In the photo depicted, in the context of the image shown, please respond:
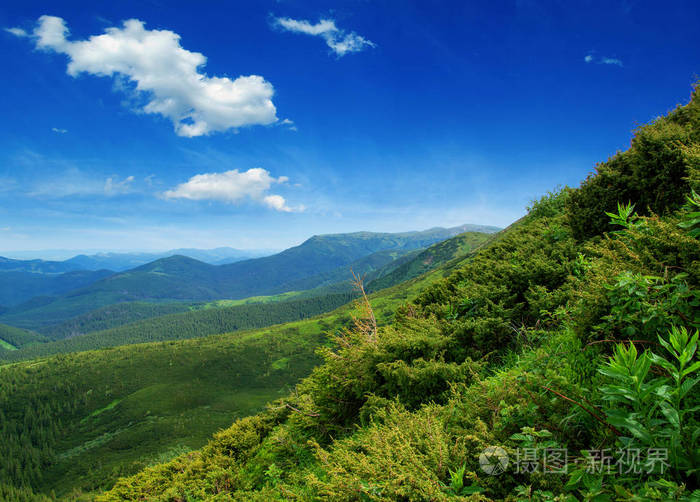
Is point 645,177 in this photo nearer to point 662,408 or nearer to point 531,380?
point 531,380

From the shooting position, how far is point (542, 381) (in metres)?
3.99

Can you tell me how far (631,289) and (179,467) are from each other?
16.4 metres

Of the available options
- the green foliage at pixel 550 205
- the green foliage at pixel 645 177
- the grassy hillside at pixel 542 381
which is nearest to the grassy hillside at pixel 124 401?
the green foliage at pixel 550 205

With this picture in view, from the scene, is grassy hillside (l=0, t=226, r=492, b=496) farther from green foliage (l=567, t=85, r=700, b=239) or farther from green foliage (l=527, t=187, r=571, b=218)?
green foliage (l=567, t=85, r=700, b=239)

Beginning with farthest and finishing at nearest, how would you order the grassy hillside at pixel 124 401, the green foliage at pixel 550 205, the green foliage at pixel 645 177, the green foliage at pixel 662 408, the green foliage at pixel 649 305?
1. the grassy hillside at pixel 124 401
2. the green foliage at pixel 550 205
3. the green foliage at pixel 645 177
4. the green foliage at pixel 649 305
5. the green foliage at pixel 662 408

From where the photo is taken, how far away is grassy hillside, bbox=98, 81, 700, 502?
2615mm

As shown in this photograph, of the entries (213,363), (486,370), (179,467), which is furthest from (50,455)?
(486,370)

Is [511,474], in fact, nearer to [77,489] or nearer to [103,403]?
[77,489]

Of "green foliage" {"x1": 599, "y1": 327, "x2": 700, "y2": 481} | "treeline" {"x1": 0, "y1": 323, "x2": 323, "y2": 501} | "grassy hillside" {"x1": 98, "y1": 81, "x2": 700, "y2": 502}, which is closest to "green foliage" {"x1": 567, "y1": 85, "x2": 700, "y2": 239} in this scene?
"grassy hillside" {"x1": 98, "y1": 81, "x2": 700, "y2": 502}

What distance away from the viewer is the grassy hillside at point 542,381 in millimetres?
2615

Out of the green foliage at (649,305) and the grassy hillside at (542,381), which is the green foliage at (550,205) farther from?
the green foliage at (649,305)

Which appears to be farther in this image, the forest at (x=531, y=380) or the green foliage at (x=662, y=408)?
the forest at (x=531, y=380)

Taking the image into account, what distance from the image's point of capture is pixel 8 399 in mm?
163250

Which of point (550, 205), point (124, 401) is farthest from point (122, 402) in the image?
point (550, 205)
